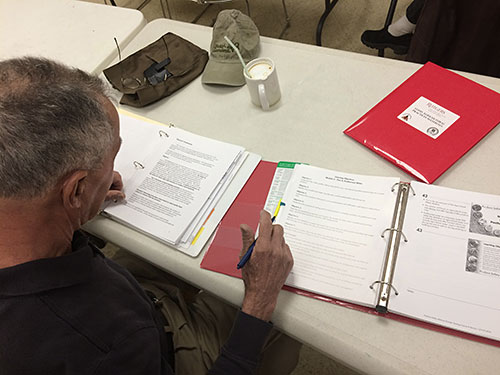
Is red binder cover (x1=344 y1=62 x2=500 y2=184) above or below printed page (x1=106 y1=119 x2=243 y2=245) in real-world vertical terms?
above

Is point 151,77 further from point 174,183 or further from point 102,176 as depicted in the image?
point 102,176

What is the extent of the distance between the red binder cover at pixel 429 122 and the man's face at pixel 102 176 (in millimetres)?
559

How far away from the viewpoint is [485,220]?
2.40ft

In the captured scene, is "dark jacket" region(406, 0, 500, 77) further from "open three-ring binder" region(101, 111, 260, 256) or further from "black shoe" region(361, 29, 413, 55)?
"open three-ring binder" region(101, 111, 260, 256)

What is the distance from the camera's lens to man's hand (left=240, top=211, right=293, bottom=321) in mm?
733

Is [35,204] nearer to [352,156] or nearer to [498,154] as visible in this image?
[352,156]

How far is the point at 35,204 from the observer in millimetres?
610

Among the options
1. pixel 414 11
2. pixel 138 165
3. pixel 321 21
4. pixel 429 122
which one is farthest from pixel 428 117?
pixel 321 21

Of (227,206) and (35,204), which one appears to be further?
(227,206)

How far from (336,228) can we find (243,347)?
0.31 m

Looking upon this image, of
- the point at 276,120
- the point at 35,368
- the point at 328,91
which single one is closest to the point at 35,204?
the point at 35,368

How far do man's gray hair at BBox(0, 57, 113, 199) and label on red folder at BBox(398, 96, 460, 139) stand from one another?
716 mm

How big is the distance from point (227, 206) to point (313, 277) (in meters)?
0.27

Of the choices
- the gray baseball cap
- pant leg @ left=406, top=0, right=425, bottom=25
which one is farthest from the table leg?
the gray baseball cap
